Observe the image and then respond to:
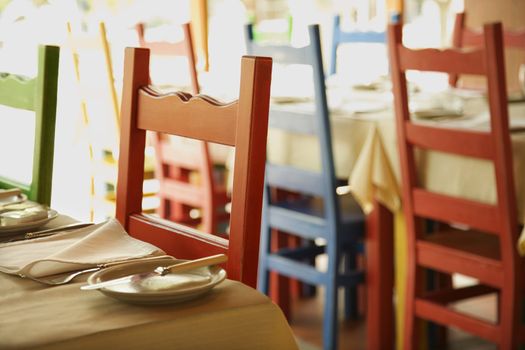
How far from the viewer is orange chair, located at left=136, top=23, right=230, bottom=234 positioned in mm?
2891

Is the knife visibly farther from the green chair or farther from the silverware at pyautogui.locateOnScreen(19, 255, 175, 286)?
the green chair

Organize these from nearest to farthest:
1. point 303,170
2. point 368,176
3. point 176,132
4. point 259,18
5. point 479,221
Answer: point 176,132 < point 479,221 < point 368,176 < point 303,170 < point 259,18

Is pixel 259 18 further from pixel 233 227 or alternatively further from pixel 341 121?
pixel 233 227

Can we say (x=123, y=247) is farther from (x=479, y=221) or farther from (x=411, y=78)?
(x=411, y=78)

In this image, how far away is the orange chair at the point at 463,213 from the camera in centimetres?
199

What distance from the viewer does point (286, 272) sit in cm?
268

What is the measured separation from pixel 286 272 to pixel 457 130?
80 centimetres

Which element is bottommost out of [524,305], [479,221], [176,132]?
[524,305]

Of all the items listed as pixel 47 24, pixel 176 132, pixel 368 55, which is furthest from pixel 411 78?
pixel 176 132

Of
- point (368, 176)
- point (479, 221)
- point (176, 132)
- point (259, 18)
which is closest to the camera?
point (176, 132)

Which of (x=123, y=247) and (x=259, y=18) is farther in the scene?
(x=259, y=18)

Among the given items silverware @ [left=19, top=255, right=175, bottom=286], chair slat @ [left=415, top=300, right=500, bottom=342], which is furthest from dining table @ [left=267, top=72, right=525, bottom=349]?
silverware @ [left=19, top=255, right=175, bottom=286]

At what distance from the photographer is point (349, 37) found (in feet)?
12.4

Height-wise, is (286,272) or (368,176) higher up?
(368,176)
